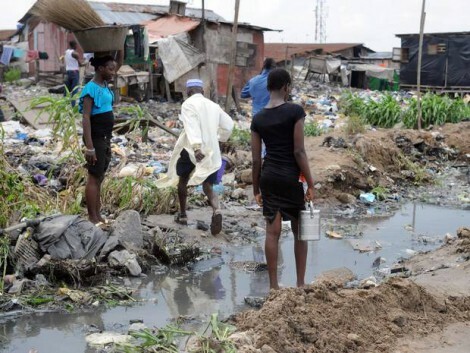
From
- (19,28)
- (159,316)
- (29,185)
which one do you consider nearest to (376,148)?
(29,185)

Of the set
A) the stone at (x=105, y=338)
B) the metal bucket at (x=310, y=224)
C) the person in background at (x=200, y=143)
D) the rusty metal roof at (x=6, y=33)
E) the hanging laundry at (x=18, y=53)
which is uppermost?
the rusty metal roof at (x=6, y=33)

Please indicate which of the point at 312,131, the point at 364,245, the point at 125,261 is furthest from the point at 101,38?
the point at 312,131

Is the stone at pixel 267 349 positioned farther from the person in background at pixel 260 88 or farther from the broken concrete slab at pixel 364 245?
the person in background at pixel 260 88

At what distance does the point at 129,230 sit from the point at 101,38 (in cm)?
170

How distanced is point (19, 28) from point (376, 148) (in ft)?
73.6

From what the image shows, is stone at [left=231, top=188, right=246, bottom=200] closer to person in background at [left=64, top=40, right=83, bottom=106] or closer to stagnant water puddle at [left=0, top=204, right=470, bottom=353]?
stagnant water puddle at [left=0, top=204, right=470, bottom=353]

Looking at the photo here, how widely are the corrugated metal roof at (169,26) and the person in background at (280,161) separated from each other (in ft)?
54.6

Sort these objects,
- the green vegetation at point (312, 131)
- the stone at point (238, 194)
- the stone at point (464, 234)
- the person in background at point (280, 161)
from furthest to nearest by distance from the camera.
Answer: the green vegetation at point (312, 131) → the stone at point (238, 194) → the stone at point (464, 234) → the person in background at point (280, 161)

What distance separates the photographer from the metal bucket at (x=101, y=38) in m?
5.62

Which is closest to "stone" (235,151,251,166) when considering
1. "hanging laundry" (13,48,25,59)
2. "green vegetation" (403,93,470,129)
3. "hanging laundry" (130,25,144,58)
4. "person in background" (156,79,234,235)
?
"person in background" (156,79,234,235)

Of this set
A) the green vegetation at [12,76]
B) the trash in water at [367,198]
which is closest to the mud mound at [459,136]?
the trash in water at [367,198]

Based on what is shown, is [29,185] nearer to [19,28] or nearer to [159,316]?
[159,316]

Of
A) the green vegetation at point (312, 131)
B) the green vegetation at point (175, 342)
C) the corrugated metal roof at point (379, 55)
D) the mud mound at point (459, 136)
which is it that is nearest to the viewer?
the green vegetation at point (175, 342)

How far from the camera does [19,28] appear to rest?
28625mm
